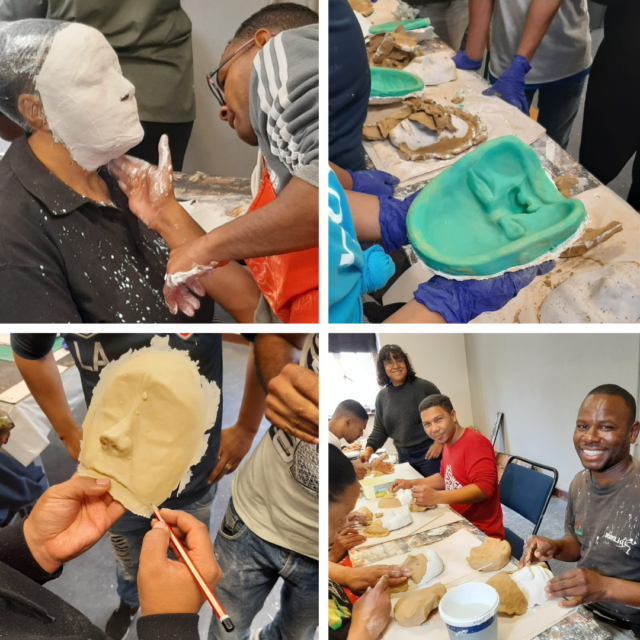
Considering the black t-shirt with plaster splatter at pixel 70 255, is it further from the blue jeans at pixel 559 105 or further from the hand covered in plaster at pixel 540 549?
the blue jeans at pixel 559 105

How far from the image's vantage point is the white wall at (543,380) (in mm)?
929

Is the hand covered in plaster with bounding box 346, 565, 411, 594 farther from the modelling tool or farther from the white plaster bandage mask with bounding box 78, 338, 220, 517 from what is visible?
the white plaster bandage mask with bounding box 78, 338, 220, 517

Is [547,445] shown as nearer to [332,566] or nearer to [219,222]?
[332,566]

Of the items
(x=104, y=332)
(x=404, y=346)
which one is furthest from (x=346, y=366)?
(x=104, y=332)

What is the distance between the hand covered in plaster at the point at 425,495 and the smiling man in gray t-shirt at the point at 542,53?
92 centimetres

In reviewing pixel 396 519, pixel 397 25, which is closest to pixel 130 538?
pixel 396 519

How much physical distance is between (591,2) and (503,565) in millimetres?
1368

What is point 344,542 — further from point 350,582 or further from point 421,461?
point 421,461

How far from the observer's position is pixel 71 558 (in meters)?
1.01

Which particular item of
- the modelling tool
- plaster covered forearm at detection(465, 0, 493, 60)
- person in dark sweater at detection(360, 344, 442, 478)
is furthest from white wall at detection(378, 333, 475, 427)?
plaster covered forearm at detection(465, 0, 493, 60)

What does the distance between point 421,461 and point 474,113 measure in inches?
34.8

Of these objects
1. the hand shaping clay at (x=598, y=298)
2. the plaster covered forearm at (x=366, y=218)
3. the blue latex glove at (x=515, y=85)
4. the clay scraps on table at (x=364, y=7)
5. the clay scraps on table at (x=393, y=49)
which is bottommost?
the hand shaping clay at (x=598, y=298)

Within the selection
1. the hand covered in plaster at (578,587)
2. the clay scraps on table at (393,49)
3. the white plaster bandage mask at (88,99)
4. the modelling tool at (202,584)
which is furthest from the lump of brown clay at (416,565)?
the clay scraps on table at (393,49)

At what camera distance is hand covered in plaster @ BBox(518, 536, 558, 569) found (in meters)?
0.97
